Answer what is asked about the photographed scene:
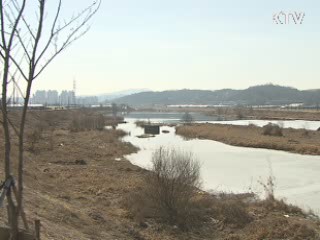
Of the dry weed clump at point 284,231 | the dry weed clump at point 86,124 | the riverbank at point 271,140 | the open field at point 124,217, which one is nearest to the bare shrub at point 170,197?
the open field at point 124,217

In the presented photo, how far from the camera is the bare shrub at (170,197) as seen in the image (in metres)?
13.7

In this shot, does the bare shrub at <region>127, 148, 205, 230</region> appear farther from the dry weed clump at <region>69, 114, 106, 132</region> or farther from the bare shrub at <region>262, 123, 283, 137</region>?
the dry weed clump at <region>69, 114, 106, 132</region>

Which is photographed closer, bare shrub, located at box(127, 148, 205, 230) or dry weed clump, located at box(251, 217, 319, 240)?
dry weed clump, located at box(251, 217, 319, 240)

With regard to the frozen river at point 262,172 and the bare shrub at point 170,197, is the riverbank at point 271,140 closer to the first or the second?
the frozen river at point 262,172

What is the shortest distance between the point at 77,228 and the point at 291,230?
5.82 m

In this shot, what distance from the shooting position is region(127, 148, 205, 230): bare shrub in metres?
13.7

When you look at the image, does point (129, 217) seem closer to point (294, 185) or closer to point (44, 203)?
point (44, 203)

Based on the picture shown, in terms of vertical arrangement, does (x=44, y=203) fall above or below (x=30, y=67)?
below

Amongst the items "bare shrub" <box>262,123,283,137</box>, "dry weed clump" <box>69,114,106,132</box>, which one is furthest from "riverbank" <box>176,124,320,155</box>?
"dry weed clump" <box>69,114,106,132</box>

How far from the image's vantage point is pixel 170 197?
45.5 ft

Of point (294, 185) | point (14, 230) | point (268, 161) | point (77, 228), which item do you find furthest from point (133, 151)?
→ point (14, 230)

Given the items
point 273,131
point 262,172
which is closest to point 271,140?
point 273,131

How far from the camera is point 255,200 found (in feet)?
56.4

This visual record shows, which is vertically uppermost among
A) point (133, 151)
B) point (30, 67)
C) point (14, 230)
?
point (30, 67)
